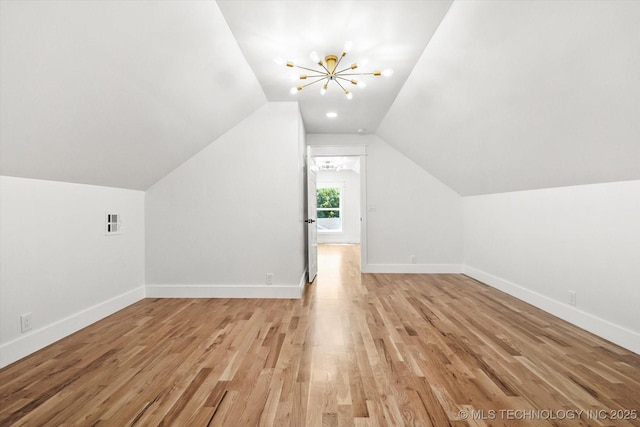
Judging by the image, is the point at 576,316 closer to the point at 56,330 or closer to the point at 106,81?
the point at 106,81

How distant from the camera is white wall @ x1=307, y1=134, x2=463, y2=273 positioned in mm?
5332

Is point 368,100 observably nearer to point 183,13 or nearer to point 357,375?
point 183,13

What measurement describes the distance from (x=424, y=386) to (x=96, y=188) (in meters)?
3.43

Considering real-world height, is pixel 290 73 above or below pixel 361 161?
above

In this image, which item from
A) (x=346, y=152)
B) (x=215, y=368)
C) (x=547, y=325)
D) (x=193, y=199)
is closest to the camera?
(x=215, y=368)

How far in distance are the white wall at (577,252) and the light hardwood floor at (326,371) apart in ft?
0.73

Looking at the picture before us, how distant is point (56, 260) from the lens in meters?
2.61

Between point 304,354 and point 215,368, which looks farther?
point 304,354

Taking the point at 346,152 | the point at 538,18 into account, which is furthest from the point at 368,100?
the point at 538,18

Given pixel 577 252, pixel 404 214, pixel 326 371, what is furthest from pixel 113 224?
pixel 577 252

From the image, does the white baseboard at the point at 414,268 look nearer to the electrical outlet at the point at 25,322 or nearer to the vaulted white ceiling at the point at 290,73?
the vaulted white ceiling at the point at 290,73

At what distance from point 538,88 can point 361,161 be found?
3475mm

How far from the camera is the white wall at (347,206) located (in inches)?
424

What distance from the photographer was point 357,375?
1980 mm
